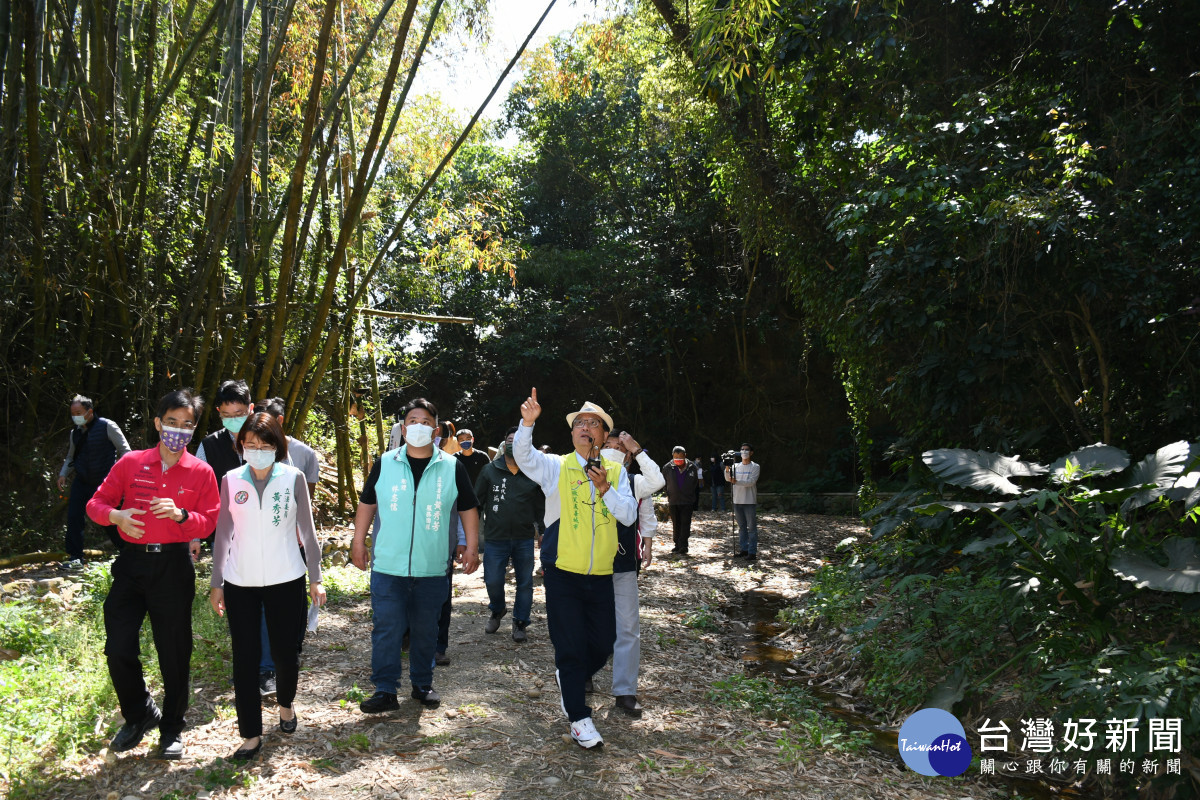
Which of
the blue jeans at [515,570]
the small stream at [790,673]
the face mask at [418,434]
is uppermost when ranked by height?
the face mask at [418,434]

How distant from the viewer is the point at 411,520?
428 centimetres

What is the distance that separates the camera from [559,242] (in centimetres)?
2470

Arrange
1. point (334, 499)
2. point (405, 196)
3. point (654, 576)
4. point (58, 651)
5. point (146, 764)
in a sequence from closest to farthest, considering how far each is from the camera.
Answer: point (146, 764), point (58, 651), point (654, 576), point (334, 499), point (405, 196)

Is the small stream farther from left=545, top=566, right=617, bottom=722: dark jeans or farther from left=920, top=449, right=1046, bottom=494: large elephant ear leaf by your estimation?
left=545, top=566, right=617, bottom=722: dark jeans

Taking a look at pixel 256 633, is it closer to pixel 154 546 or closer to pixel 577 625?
pixel 154 546

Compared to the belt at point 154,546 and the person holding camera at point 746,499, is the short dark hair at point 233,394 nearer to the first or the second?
the belt at point 154,546

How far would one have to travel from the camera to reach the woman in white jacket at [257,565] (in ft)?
12.0

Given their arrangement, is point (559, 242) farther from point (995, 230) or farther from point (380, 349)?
point (995, 230)

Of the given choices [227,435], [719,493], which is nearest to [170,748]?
[227,435]

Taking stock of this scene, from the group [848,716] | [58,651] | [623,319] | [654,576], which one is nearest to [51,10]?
[58,651]

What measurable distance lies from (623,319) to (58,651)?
1853 cm

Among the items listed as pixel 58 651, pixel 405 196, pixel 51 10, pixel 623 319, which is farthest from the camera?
pixel 623 319

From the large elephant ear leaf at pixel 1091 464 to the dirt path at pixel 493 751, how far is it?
70.6 inches

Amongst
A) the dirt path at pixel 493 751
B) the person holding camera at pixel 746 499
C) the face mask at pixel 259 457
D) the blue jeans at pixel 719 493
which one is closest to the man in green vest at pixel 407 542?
the dirt path at pixel 493 751
